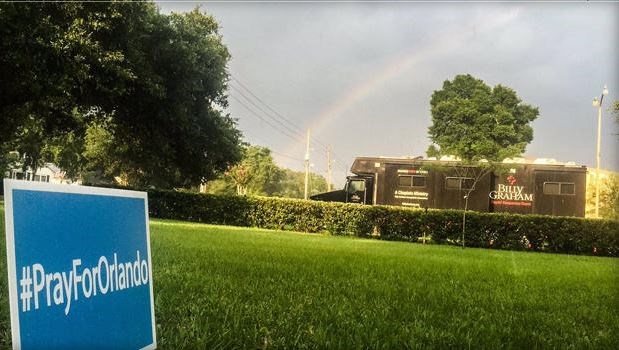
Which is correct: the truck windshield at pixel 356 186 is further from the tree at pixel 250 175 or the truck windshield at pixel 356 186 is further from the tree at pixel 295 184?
the tree at pixel 295 184

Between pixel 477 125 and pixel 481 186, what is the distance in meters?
14.4

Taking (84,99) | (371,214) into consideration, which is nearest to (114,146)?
(84,99)

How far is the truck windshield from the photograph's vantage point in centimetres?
2228

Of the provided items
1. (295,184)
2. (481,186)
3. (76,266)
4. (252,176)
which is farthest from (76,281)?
(295,184)

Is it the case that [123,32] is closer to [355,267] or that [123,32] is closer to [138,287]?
[355,267]

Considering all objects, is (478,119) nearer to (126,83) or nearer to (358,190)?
(358,190)

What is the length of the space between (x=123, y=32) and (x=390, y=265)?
11.3m

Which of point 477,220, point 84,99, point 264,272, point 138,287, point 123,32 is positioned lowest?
point 477,220

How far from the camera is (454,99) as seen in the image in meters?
39.9

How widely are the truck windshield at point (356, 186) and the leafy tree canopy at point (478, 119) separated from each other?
3091mm

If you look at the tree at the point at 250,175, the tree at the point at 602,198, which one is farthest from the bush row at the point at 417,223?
the tree at the point at 250,175

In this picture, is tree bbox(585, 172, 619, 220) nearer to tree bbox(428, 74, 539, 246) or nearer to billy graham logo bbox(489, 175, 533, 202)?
billy graham logo bbox(489, 175, 533, 202)

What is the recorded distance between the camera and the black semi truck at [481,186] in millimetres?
19344

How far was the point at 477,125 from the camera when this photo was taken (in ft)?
110
